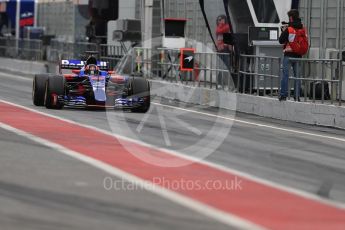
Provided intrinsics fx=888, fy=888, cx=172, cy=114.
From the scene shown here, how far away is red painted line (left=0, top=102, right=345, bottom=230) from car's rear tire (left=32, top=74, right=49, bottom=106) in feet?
A: 15.1

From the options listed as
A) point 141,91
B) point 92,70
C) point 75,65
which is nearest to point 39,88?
point 75,65

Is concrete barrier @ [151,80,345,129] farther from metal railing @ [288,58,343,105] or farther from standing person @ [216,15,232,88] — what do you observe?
standing person @ [216,15,232,88]

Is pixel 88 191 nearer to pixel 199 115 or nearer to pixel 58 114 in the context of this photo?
pixel 58 114

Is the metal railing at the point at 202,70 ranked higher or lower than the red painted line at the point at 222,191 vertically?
higher

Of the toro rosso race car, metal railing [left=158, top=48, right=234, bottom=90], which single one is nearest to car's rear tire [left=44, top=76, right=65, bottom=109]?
the toro rosso race car

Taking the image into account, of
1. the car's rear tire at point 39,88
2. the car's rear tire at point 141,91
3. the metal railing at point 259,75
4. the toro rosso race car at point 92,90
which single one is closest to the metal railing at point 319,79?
the metal railing at point 259,75

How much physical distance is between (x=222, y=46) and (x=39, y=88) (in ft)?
24.4

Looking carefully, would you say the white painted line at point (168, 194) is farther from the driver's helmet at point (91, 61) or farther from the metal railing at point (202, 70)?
the metal railing at point (202, 70)

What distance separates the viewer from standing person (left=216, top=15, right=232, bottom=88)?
2220cm

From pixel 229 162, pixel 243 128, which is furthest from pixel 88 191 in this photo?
pixel 243 128

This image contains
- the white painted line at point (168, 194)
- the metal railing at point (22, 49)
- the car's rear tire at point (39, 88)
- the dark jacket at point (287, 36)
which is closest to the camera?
the white painted line at point (168, 194)

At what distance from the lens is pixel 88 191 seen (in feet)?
27.0

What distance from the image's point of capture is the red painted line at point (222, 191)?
7325mm

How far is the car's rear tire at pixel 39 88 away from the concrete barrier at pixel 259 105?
4753 mm
